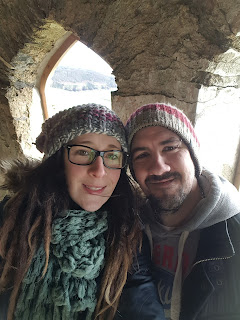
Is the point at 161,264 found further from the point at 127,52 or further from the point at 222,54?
the point at 127,52

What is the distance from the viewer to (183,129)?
109 cm

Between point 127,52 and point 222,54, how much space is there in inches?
23.9

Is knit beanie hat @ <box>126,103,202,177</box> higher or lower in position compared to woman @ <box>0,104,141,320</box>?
higher

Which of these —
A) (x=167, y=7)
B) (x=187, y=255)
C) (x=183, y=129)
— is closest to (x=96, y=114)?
(x=183, y=129)

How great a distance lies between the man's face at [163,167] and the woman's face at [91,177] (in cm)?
17

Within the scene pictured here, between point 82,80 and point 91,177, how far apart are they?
3164mm

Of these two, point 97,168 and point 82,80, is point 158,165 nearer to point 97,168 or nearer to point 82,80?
point 97,168

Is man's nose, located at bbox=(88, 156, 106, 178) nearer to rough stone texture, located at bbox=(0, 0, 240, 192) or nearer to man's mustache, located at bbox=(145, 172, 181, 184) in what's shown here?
man's mustache, located at bbox=(145, 172, 181, 184)

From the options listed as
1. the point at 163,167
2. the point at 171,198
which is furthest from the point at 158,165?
the point at 171,198

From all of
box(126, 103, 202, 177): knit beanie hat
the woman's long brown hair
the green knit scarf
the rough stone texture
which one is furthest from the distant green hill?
the green knit scarf

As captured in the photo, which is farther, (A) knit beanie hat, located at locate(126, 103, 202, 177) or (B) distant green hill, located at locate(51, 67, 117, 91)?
(B) distant green hill, located at locate(51, 67, 117, 91)

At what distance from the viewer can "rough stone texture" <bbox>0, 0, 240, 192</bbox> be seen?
1.26m

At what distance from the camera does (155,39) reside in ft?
4.73

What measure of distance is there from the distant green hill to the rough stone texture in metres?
1.51
